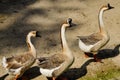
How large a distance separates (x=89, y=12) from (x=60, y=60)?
16.9 ft

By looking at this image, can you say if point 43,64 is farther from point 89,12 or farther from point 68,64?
point 89,12

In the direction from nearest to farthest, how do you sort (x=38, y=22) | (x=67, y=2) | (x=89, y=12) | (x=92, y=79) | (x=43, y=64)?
(x=43, y=64), (x=92, y=79), (x=38, y=22), (x=89, y=12), (x=67, y=2)

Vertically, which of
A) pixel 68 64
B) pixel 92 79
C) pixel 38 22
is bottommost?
pixel 92 79

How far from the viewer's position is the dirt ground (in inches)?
402

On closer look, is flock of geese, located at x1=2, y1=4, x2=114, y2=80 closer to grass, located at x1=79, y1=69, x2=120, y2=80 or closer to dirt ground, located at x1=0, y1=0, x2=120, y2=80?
dirt ground, located at x1=0, y1=0, x2=120, y2=80

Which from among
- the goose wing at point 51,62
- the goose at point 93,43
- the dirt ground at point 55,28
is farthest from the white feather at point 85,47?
the goose wing at point 51,62

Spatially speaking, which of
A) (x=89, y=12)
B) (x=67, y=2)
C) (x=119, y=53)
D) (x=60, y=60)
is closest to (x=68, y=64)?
(x=60, y=60)

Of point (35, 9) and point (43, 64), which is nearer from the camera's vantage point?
point (43, 64)

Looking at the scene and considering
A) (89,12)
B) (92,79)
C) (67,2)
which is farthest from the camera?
(67,2)

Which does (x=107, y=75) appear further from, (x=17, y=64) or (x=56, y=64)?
(x=17, y=64)

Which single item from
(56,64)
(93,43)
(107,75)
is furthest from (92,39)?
(56,64)

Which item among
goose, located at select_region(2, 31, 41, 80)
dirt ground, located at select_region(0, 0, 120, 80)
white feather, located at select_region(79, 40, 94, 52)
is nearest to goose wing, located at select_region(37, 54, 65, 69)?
goose, located at select_region(2, 31, 41, 80)

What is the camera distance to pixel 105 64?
10.3 metres

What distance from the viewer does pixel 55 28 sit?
12.4 m
